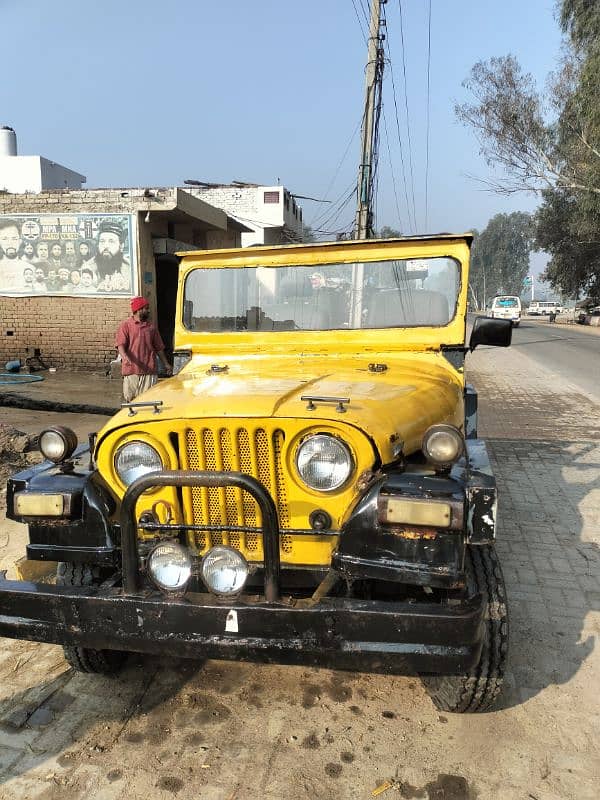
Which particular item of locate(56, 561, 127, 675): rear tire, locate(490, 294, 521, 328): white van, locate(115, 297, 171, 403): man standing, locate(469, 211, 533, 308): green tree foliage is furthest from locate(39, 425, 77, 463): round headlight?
locate(469, 211, 533, 308): green tree foliage

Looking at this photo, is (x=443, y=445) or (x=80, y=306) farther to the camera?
(x=80, y=306)

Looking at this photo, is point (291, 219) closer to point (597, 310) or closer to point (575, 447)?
point (575, 447)

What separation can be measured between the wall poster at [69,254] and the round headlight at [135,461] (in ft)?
33.1

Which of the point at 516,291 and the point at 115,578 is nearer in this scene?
the point at 115,578

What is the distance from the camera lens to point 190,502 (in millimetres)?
2531

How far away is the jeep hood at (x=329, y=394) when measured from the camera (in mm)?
2400

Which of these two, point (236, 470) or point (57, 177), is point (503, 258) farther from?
point (236, 470)

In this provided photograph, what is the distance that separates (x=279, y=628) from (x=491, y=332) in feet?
7.28

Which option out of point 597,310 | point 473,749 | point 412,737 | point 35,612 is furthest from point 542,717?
point 597,310

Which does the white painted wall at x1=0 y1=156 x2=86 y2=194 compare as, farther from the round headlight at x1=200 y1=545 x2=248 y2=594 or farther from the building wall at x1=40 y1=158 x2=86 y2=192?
the round headlight at x1=200 y1=545 x2=248 y2=594

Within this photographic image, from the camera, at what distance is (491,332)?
11.8 feet

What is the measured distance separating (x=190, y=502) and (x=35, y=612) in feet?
2.29

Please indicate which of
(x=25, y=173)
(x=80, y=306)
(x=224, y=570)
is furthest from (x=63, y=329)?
(x=25, y=173)

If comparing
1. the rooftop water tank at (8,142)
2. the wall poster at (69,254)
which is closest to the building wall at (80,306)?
the wall poster at (69,254)
